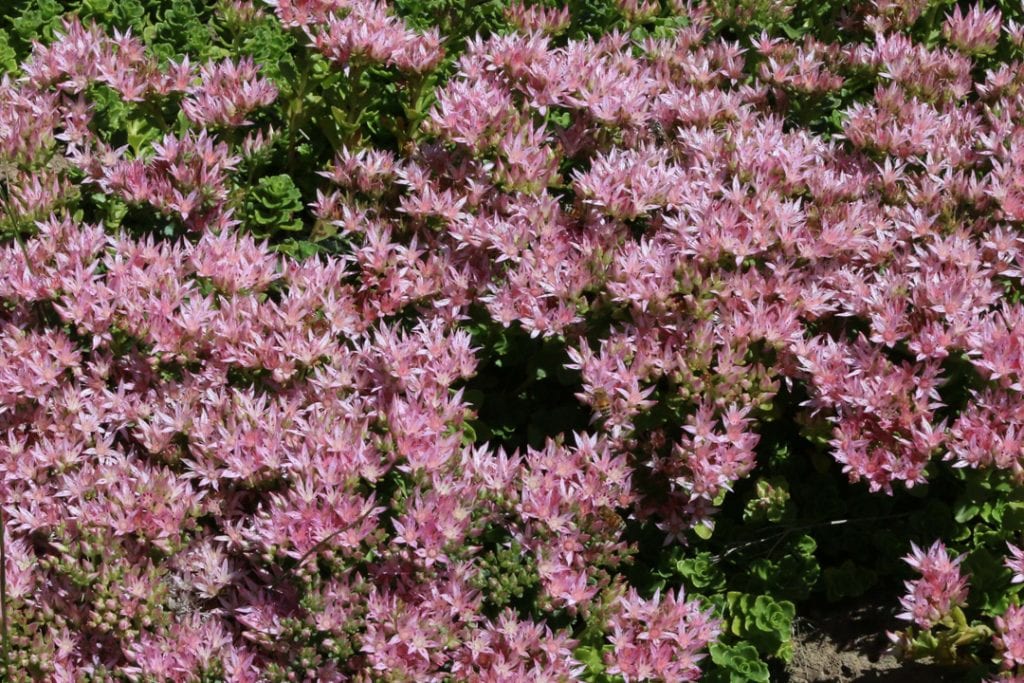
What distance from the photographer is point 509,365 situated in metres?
3.51

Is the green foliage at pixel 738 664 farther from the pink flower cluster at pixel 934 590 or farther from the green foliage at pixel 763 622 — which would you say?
the pink flower cluster at pixel 934 590

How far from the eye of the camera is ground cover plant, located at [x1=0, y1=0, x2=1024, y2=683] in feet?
8.82

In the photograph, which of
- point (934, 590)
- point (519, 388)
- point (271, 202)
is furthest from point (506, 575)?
point (271, 202)

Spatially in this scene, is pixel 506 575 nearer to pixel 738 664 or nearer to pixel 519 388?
pixel 738 664

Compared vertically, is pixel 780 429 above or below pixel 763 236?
below

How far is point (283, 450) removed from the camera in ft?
9.07

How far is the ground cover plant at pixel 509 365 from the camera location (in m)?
2.69

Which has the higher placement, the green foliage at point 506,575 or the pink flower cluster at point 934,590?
the pink flower cluster at point 934,590

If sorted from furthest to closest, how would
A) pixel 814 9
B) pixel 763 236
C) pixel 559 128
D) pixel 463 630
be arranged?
1. pixel 814 9
2. pixel 559 128
3. pixel 763 236
4. pixel 463 630

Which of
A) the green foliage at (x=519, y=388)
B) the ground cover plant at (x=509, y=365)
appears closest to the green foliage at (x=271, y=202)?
the ground cover plant at (x=509, y=365)

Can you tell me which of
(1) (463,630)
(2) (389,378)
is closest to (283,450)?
(2) (389,378)

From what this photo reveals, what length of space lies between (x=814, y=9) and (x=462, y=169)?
1.64 metres

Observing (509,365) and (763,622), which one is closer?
(763,622)

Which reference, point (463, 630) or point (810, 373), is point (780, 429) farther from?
point (463, 630)
